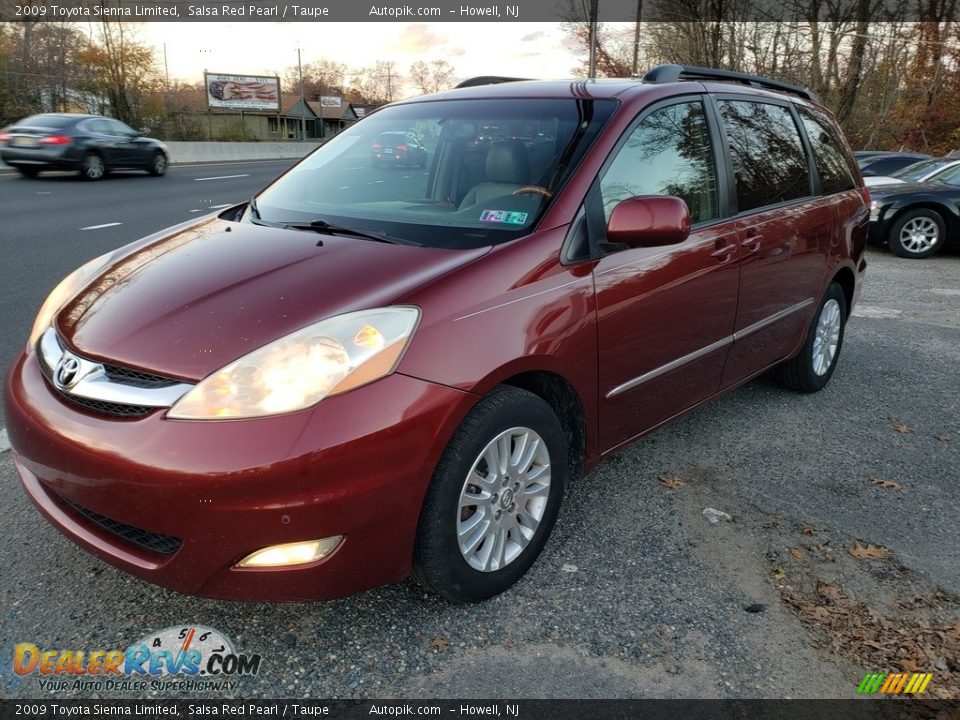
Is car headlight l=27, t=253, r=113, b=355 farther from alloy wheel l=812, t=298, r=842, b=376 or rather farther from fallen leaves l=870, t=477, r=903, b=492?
alloy wheel l=812, t=298, r=842, b=376

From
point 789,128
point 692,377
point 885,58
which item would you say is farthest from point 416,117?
point 885,58

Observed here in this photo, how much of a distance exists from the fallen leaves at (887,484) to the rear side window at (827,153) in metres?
1.75

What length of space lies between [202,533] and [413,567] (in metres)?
0.65

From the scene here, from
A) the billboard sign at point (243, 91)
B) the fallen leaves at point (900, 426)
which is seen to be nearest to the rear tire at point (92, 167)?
the fallen leaves at point (900, 426)

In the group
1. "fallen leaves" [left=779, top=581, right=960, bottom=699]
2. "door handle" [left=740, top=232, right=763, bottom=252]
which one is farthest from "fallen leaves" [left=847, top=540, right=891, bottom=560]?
"door handle" [left=740, top=232, right=763, bottom=252]

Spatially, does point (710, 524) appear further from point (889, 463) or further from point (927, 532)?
point (889, 463)

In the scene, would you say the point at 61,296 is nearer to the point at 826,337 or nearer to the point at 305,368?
the point at 305,368

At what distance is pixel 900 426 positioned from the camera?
4.26m

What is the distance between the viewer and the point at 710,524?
3119 millimetres

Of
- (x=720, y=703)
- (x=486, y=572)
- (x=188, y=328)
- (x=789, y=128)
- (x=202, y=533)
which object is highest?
(x=789, y=128)

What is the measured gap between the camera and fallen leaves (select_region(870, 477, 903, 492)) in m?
3.50

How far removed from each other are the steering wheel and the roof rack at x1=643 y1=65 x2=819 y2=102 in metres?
1.00

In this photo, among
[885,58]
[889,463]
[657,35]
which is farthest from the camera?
[657,35]

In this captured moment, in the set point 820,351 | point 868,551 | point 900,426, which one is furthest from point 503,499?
point 820,351
